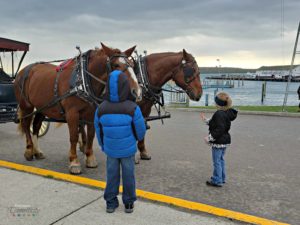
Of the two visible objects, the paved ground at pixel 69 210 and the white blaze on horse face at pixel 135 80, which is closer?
the paved ground at pixel 69 210

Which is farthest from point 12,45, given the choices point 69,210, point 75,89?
point 69,210

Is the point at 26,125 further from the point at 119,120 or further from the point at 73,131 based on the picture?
the point at 119,120

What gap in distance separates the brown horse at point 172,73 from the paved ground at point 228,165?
121cm

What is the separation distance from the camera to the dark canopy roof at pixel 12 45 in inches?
334

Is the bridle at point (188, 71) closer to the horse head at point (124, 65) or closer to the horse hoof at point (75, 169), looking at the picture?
the horse head at point (124, 65)

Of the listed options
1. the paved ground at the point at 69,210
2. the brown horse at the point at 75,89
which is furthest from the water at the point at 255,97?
the paved ground at the point at 69,210

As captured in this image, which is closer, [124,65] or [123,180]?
[123,180]

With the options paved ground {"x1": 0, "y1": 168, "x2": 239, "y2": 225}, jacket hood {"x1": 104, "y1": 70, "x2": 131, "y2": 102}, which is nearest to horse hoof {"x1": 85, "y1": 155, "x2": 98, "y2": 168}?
paved ground {"x1": 0, "y1": 168, "x2": 239, "y2": 225}

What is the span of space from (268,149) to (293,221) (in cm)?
356

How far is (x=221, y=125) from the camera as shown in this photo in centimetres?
427

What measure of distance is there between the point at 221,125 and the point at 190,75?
1257mm

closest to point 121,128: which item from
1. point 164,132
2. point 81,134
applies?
point 81,134

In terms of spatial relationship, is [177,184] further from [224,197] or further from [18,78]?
[18,78]

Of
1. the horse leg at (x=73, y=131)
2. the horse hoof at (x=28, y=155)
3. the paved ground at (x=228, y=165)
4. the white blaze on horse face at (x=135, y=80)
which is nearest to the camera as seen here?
the white blaze on horse face at (x=135, y=80)
